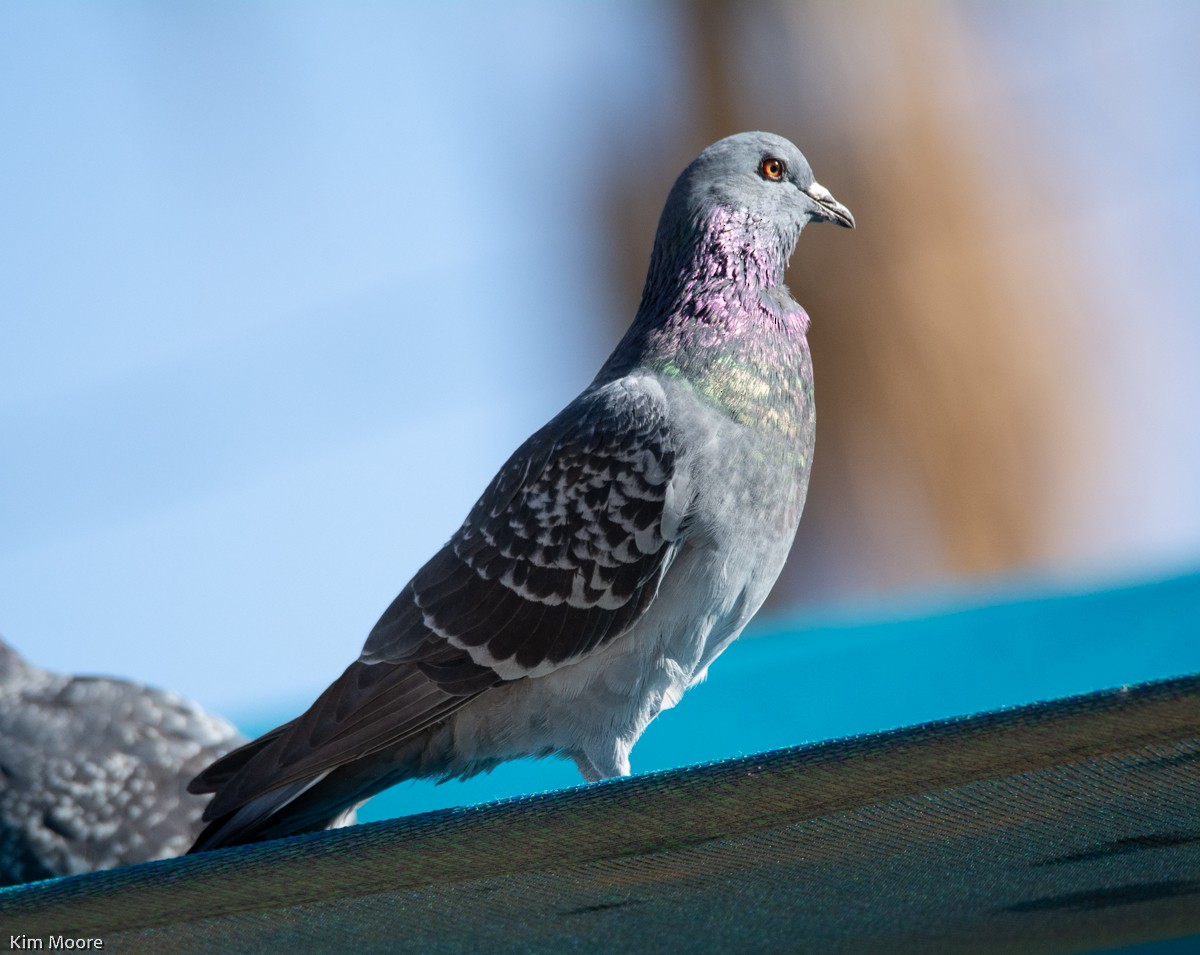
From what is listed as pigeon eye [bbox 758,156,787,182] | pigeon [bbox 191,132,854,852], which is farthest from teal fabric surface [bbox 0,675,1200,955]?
pigeon eye [bbox 758,156,787,182]

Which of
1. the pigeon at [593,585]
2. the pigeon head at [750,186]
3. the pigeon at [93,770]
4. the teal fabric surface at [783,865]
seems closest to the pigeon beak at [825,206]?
the pigeon head at [750,186]

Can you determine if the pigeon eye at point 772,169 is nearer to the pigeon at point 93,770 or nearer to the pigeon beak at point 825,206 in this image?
the pigeon beak at point 825,206

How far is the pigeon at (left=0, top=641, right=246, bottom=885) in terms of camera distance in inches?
149

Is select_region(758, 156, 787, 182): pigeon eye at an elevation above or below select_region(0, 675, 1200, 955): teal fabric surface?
above

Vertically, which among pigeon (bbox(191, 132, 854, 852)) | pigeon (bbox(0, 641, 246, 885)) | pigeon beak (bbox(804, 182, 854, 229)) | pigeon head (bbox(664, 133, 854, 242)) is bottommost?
pigeon (bbox(0, 641, 246, 885))

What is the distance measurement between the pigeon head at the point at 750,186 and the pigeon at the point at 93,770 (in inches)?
82.3

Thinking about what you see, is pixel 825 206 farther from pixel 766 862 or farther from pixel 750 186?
pixel 766 862

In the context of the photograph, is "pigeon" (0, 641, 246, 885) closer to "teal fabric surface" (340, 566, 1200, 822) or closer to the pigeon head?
"teal fabric surface" (340, 566, 1200, 822)

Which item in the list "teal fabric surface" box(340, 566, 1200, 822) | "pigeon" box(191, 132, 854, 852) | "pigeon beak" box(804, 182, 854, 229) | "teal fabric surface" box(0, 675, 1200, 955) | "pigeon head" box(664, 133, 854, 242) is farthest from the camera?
"teal fabric surface" box(340, 566, 1200, 822)

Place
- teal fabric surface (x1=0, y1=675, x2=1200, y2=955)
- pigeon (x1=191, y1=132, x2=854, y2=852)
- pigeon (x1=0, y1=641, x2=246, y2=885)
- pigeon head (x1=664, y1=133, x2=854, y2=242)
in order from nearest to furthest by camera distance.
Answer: teal fabric surface (x1=0, y1=675, x2=1200, y2=955), pigeon (x1=191, y1=132, x2=854, y2=852), pigeon head (x1=664, y1=133, x2=854, y2=242), pigeon (x1=0, y1=641, x2=246, y2=885)

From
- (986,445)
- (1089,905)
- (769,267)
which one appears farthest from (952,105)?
(1089,905)

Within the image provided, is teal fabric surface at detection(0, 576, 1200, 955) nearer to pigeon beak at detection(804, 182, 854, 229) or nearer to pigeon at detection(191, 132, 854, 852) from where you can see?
pigeon at detection(191, 132, 854, 852)

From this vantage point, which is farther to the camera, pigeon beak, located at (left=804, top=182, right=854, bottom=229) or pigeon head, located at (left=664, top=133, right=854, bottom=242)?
pigeon beak, located at (left=804, top=182, right=854, bottom=229)

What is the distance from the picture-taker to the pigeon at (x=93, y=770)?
378 centimetres
